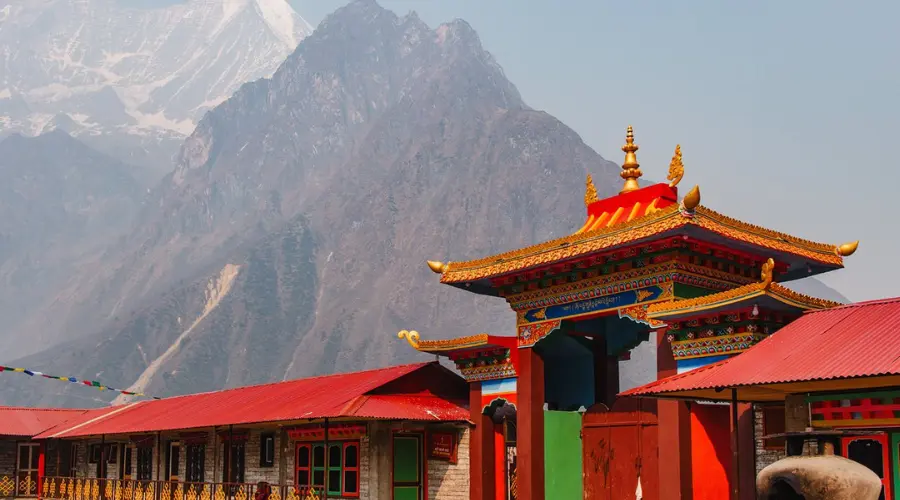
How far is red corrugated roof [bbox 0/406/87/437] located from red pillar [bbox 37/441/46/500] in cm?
58

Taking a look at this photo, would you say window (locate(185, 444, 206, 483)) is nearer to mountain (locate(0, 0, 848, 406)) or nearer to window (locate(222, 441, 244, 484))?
window (locate(222, 441, 244, 484))

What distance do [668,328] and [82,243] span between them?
199 metres

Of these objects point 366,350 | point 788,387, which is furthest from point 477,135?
point 788,387

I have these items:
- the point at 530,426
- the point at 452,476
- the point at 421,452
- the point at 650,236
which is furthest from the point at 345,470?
the point at 650,236

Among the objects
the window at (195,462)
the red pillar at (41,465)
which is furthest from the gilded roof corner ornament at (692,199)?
the red pillar at (41,465)

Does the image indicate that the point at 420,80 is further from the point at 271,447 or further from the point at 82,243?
the point at 271,447

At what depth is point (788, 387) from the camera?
42.3ft

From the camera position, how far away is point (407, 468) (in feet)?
72.6

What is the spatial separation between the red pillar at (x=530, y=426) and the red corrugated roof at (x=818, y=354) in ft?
17.5

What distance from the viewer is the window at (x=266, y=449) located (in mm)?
25422

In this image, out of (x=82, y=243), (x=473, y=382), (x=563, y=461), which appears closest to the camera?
(x=563, y=461)

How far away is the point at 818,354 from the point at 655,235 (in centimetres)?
392

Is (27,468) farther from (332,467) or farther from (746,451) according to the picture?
(746,451)

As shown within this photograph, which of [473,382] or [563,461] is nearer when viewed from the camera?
[563,461]
